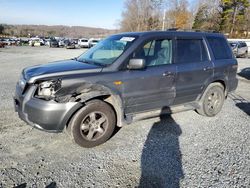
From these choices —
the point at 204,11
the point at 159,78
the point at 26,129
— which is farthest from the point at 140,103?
the point at 204,11

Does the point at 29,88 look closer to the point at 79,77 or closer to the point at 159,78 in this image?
the point at 79,77

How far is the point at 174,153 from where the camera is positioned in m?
3.51

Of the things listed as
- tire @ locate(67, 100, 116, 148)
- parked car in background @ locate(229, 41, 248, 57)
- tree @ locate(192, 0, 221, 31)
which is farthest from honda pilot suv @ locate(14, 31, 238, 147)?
tree @ locate(192, 0, 221, 31)

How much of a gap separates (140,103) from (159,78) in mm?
592

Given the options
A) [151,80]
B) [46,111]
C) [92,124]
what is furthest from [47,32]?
[46,111]

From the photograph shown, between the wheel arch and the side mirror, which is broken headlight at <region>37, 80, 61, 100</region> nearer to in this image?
the wheel arch

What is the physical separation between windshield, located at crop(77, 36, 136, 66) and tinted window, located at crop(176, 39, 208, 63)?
1043 millimetres

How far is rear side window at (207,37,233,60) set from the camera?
4977 mm

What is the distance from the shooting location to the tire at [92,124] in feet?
11.4

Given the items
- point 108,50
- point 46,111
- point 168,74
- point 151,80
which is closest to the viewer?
point 46,111

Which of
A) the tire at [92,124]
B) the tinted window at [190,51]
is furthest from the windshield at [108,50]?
the tinted window at [190,51]

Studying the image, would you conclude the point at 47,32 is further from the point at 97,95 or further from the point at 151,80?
the point at 97,95

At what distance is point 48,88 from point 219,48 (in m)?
4.02

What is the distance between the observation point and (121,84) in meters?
3.70
